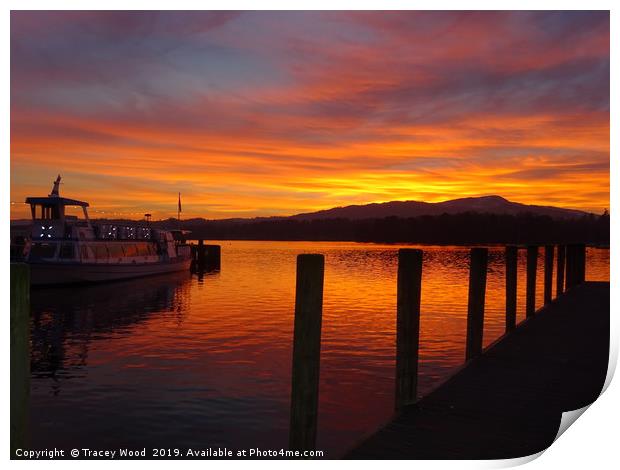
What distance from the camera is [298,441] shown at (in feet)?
19.5

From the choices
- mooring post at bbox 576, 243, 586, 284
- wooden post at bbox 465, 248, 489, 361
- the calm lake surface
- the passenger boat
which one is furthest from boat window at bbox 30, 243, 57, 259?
wooden post at bbox 465, 248, 489, 361

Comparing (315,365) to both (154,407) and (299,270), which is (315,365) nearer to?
(299,270)

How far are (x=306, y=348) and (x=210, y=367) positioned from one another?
385 inches

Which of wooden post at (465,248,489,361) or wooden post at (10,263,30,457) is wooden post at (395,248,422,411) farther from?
wooden post at (10,263,30,457)

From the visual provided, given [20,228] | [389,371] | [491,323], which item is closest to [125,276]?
[20,228]

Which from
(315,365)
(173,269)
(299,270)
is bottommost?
(173,269)

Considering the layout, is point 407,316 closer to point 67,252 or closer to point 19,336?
point 19,336

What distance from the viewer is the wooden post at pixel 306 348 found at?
5.80 meters

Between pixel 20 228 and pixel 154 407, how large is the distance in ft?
94.2

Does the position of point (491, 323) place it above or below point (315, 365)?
below

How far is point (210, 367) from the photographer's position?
49.5 ft

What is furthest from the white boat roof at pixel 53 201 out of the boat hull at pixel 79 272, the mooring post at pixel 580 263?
the mooring post at pixel 580 263

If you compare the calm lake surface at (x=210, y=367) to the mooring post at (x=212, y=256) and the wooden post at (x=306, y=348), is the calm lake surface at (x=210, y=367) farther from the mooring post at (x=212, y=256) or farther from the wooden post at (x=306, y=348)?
the mooring post at (x=212, y=256)

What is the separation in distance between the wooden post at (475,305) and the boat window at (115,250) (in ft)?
113
